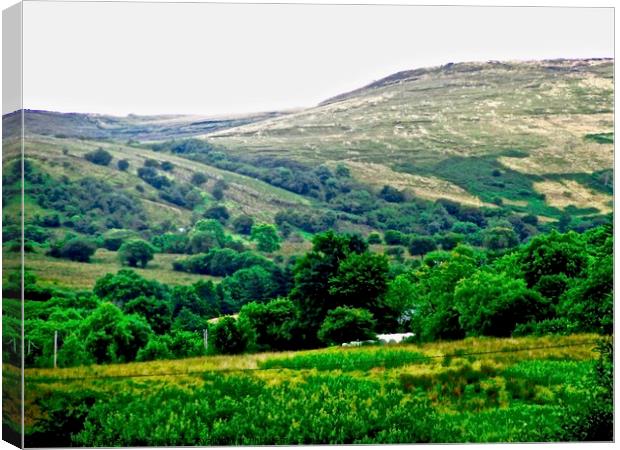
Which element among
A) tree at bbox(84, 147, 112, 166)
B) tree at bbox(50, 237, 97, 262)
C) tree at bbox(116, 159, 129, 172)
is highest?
tree at bbox(84, 147, 112, 166)

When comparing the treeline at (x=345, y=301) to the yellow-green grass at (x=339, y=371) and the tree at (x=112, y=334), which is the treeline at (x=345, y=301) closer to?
the tree at (x=112, y=334)

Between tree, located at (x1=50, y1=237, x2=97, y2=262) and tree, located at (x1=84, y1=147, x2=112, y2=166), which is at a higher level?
tree, located at (x1=84, y1=147, x2=112, y2=166)

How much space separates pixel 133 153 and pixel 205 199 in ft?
4.97

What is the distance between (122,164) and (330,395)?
5630 mm

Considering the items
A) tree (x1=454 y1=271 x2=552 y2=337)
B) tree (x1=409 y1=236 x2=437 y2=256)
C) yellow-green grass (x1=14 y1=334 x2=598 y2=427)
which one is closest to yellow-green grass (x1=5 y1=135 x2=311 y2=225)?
tree (x1=409 y1=236 x2=437 y2=256)

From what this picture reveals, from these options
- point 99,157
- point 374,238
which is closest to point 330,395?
point 374,238

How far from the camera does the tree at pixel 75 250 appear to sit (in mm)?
15203

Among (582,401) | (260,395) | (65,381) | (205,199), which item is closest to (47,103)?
(65,381)

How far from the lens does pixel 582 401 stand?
50.2 feet

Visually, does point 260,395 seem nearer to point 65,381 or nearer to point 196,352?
point 196,352

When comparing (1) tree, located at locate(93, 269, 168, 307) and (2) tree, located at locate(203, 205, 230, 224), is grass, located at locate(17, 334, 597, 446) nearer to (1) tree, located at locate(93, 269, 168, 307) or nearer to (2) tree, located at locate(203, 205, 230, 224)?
(1) tree, located at locate(93, 269, 168, 307)

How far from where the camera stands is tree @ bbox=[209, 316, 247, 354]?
627 inches

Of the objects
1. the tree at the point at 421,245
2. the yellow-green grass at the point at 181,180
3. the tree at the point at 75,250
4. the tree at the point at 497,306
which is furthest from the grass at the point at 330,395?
the yellow-green grass at the point at 181,180

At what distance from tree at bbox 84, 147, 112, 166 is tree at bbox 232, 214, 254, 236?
6.99 ft
